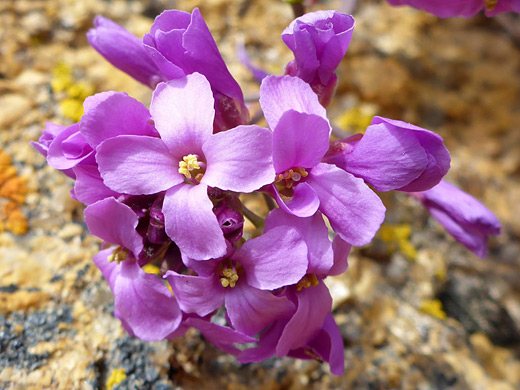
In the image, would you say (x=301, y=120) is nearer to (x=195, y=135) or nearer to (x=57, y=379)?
(x=195, y=135)

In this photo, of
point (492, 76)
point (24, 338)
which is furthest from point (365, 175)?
point (492, 76)

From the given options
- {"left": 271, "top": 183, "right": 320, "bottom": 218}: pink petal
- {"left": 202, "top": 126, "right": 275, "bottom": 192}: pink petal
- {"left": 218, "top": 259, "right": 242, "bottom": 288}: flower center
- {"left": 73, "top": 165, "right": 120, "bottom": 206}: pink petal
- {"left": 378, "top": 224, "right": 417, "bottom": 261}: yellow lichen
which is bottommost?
{"left": 378, "top": 224, "right": 417, "bottom": 261}: yellow lichen

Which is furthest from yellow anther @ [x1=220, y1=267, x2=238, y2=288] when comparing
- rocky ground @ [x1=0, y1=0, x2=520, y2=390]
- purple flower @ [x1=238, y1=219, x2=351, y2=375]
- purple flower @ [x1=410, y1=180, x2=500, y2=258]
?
purple flower @ [x1=410, y1=180, x2=500, y2=258]

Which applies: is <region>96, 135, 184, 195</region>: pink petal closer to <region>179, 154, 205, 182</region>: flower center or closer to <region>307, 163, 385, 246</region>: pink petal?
<region>179, 154, 205, 182</region>: flower center

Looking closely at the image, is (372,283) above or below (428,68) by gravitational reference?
below

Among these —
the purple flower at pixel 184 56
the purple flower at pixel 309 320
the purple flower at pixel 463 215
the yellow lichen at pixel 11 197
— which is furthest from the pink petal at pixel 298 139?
the yellow lichen at pixel 11 197
